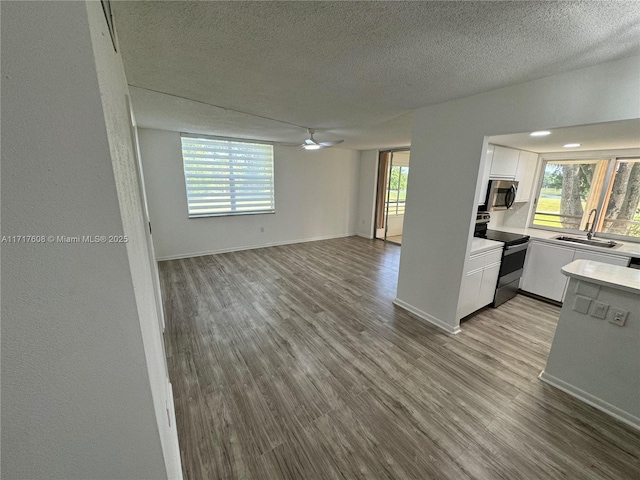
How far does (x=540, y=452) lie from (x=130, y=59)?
367 centimetres

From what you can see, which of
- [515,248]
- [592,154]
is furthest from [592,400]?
[592,154]

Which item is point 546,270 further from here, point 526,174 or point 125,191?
point 125,191

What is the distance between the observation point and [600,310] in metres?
1.80

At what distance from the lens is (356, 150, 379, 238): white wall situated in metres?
6.41

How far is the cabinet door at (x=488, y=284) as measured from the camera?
9.40 ft

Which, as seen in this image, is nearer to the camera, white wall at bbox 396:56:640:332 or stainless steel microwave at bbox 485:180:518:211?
white wall at bbox 396:56:640:332

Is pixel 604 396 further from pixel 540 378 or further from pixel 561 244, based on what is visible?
pixel 561 244

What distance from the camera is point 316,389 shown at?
6.35 ft

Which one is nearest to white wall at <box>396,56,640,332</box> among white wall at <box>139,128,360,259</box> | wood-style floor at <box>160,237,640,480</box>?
wood-style floor at <box>160,237,640,480</box>

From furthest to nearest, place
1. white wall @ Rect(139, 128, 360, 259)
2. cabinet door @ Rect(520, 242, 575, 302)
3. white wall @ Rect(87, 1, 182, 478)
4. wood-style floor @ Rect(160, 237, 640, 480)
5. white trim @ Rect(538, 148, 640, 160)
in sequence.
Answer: white wall @ Rect(139, 128, 360, 259), cabinet door @ Rect(520, 242, 575, 302), white trim @ Rect(538, 148, 640, 160), wood-style floor @ Rect(160, 237, 640, 480), white wall @ Rect(87, 1, 182, 478)

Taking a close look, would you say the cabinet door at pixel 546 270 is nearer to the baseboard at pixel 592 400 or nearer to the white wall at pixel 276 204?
the baseboard at pixel 592 400

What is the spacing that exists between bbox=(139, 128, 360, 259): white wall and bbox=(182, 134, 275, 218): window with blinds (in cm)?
15

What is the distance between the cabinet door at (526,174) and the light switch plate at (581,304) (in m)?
2.03

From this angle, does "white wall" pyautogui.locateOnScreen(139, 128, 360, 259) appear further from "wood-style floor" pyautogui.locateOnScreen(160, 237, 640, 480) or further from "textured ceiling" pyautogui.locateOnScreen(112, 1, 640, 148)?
"textured ceiling" pyautogui.locateOnScreen(112, 1, 640, 148)
